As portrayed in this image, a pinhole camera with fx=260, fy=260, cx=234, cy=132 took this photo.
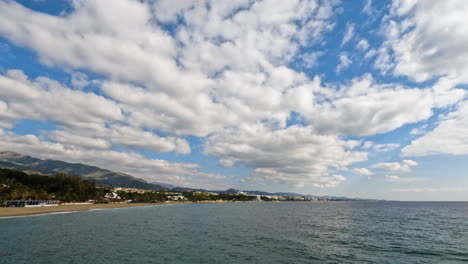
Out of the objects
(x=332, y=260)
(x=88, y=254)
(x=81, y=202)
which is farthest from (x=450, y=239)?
(x=81, y=202)

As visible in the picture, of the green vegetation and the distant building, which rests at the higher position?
the green vegetation

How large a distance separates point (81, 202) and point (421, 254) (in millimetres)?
216759

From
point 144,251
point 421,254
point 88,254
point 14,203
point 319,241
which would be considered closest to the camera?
point 88,254

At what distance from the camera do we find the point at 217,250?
1641 inches

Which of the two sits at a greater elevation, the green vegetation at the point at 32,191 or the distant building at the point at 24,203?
the green vegetation at the point at 32,191

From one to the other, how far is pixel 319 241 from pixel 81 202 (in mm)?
200284

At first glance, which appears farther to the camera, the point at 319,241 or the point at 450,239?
the point at 450,239

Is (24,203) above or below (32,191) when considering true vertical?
below

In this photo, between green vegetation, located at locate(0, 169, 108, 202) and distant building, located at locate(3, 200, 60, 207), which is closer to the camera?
distant building, located at locate(3, 200, 60, 207)

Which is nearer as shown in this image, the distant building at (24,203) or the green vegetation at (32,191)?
the distant building at (24,203)

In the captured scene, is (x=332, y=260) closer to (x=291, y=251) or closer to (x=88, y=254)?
(x=291, y=251)

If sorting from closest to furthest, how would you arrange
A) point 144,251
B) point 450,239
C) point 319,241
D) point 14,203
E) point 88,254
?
point 88,254
point 144,251
point 319,241
point 450,239
point 14,203

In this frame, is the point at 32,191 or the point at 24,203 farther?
the point at 32,191

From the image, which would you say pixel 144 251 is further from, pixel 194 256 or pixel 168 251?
pixel 194 256
